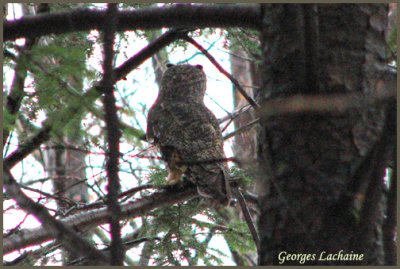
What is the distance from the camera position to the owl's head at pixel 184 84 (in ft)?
22.7

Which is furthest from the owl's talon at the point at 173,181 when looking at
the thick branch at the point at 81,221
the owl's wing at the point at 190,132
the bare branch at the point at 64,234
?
the bare branch at the point at 64,234

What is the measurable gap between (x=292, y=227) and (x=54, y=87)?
126 centimetres

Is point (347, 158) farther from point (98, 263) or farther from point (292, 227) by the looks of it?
point (98, 263)

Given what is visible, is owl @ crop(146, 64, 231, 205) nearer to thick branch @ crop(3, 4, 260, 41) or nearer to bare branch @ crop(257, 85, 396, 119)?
thick branch @ crop(3, 4, 260, 41)

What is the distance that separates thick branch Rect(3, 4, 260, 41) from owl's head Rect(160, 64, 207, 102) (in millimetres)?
3538

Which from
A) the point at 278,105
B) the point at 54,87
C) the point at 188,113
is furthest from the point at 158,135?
the point at 278,105

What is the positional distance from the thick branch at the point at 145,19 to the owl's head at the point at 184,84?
3538 mm

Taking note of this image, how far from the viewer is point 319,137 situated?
2.64m

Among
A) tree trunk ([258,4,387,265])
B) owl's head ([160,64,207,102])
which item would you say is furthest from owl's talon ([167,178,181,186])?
tree trunk ([258,4,387,265])

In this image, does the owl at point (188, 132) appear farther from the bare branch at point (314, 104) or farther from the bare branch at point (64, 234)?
the bare branch at point (64, 234)

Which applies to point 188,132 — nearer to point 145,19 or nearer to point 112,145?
point 145,19

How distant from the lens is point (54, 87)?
307 centimetres

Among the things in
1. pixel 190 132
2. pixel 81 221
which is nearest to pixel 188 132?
pixel 190 132

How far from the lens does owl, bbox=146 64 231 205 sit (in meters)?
5.14
